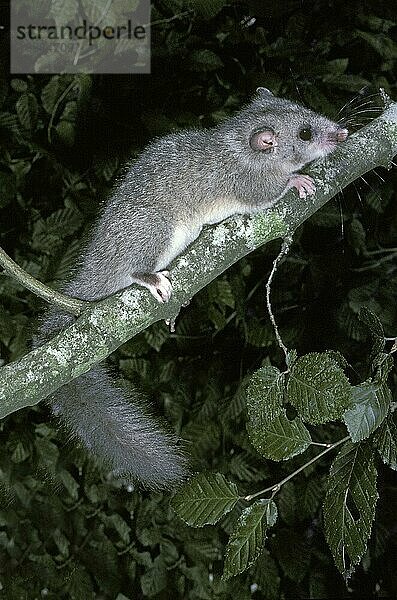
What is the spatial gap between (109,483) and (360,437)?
Result: 1.55m

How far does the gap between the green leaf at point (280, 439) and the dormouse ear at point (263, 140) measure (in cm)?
94

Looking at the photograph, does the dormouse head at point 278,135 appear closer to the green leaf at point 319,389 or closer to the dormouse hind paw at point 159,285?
the dormouse hind paw at point 159,285

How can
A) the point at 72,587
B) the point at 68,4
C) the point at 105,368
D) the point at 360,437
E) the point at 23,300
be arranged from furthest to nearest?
the point at 23,300
the point at 72,587
the point at 68,4
the point at 105,368
the point at 360,437

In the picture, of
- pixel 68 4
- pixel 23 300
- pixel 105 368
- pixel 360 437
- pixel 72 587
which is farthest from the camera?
pixel 23 300

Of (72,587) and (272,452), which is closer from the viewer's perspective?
(272,452)

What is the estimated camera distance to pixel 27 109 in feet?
7.61

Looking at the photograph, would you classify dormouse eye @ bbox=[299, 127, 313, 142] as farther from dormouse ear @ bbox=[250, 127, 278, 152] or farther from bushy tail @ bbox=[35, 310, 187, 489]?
bushy tail @ bbox=[35, 310, 187, 489]

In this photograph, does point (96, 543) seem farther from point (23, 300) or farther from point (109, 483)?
point (23, 300)

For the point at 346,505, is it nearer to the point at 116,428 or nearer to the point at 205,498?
the point at 205,498

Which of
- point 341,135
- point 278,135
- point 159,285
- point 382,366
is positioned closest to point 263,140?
point 278,135

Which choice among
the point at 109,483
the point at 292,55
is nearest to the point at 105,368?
the point at 109,483

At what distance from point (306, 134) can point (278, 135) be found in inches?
3.5

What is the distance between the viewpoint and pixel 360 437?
107cm

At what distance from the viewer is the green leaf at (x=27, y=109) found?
7.60ft
